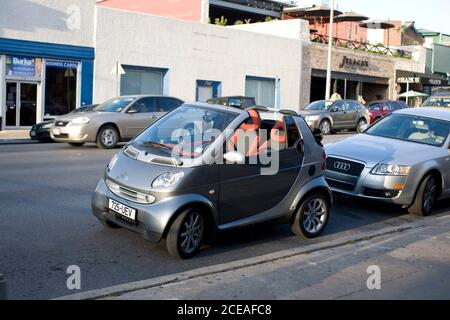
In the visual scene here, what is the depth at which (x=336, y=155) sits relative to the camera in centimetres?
948

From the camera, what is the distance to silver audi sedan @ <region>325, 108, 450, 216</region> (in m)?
8.93

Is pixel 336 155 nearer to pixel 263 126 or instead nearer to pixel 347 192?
pixel 347 192

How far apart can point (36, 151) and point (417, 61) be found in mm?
37550

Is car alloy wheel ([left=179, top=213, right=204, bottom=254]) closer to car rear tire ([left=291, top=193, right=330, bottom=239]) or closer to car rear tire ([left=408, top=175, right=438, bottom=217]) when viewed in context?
car rear tire ([left=291, top=193, right=330, bottom=239])

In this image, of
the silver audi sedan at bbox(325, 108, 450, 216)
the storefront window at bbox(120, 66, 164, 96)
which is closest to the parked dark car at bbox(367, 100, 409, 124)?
the storefront window at bbox(120, 66, 164, 96)

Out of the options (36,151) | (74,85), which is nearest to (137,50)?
(74,85)

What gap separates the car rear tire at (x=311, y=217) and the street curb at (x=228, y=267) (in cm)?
44

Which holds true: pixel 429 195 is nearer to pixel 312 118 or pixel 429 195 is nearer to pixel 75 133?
pixel 75 133

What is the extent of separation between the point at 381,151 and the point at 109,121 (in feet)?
29.1

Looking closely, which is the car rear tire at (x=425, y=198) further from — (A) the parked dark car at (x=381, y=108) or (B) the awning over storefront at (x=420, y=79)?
(B) the awning over storefront at (x=420, y=79)

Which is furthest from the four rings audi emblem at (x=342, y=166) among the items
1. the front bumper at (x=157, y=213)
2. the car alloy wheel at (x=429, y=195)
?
the front bumper at (x=157, y=213)

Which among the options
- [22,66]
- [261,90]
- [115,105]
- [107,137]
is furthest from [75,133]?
[261,90]

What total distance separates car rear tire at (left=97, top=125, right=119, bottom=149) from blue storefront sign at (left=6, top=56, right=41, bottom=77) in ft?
27.8
